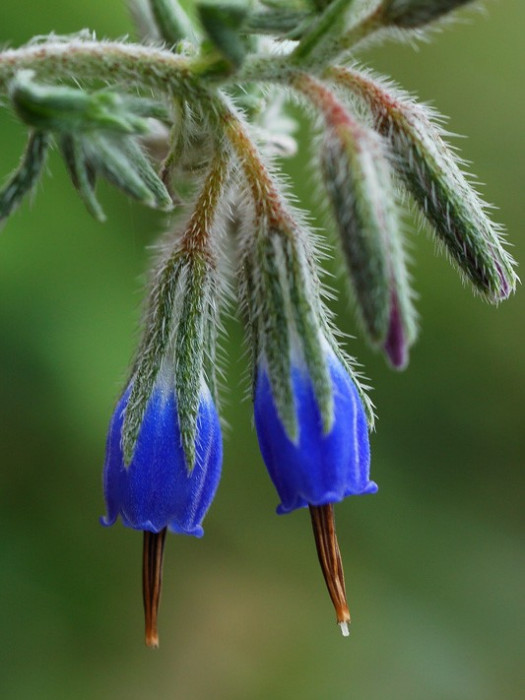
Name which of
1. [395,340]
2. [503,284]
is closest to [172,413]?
[395,340]

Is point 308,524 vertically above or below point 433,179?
below

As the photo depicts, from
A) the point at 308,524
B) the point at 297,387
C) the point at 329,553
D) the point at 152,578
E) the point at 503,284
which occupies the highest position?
the point at 503,284

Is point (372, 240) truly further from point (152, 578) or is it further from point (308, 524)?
point (308, 524)

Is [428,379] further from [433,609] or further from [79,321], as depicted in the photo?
[79,321]

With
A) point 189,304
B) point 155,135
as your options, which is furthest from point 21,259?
point 189,304

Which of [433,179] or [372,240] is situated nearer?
[372,240]

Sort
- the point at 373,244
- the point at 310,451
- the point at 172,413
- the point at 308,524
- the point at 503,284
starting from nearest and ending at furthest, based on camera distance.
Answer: the point at 373,244 → the point at 310,451 → the point at 503,284 → the point at 172,413 → the point at 308,524
